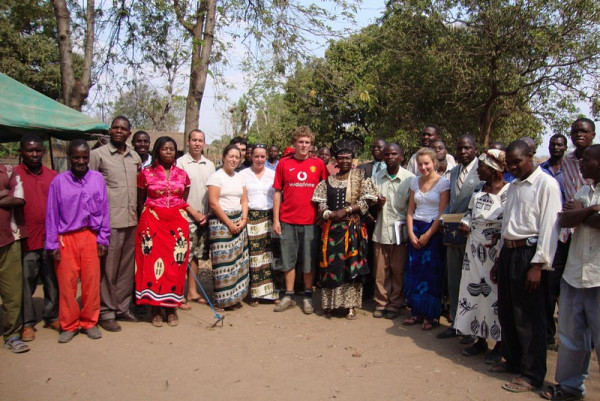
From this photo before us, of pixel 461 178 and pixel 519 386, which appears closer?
pixel 519 386

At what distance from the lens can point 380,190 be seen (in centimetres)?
552

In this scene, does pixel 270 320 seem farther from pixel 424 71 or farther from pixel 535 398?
pixel 424 71

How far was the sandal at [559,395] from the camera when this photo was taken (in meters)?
3.48

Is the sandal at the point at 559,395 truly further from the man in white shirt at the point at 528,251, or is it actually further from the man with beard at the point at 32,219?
the man with beard at the point at 32,219

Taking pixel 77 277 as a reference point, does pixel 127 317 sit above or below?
below

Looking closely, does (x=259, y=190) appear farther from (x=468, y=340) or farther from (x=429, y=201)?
(x=468, y=340)

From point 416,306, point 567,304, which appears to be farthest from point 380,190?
point 567,304

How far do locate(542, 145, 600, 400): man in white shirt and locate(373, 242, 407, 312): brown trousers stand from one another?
2030 mm

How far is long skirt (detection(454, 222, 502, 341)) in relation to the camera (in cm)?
416

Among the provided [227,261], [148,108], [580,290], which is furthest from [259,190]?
[148,108]

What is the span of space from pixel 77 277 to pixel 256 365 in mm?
1961

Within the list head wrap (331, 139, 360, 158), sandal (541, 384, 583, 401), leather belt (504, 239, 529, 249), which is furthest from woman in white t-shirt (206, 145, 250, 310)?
sandal (541, 384, 583, 401)

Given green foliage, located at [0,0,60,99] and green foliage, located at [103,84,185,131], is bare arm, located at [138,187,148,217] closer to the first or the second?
green foliage, located at [103,84,185,131]

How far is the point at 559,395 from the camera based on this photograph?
3.50 meters
